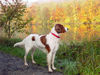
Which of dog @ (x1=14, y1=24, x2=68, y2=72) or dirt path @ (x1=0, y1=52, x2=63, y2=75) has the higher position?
dog @ (x1=14, y1=24, x2=68, y2=72)

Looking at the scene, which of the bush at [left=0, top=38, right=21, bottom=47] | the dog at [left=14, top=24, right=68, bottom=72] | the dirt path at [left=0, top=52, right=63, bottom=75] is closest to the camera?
the dog at [left=14, top=24, right=68, bottom=72]

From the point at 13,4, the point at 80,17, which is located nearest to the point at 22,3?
the point at 13,4

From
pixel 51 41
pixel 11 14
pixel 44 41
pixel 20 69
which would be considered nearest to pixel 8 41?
pixel 11 14

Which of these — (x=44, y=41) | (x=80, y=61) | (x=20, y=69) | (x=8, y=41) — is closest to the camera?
(x=44, y=41)

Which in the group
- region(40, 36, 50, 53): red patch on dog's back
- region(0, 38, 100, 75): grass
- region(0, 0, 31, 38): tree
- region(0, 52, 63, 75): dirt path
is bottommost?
region(0, 52, 63, 75): dirt path

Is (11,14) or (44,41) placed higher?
(11,14)

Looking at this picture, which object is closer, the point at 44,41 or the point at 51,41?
the point at 51,41

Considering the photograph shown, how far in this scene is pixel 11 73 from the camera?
169 inches

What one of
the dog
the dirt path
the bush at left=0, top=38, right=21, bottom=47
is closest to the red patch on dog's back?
the dog

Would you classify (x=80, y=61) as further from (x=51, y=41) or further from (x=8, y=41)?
Result: (x=8, y=41)

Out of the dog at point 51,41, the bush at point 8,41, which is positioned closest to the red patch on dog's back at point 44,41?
the dog at point 51,41

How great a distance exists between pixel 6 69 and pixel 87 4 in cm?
2059

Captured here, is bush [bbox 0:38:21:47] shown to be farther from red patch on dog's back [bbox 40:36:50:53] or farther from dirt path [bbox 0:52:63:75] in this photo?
red patch on dog's back [bbox 40:36:50:53]

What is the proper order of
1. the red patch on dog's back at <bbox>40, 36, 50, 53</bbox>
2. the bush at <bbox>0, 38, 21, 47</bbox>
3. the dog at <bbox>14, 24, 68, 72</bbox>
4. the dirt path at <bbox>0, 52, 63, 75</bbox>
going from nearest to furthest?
1. the dog at <bbox>14, 24, 68, 72</bbox>
2. the red patch on dog's back at <bbox>40, 36, 50, 53</bbox>
3. the dirt path at <bbox>0, 52, 63, 75</bbox>
4. the bush at <bbox>0, 38, 21, 47</bbox>
